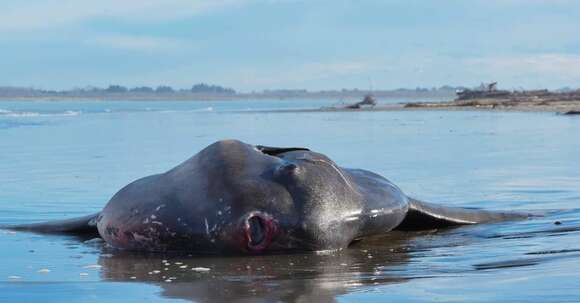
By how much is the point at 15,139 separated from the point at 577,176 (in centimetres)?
1663

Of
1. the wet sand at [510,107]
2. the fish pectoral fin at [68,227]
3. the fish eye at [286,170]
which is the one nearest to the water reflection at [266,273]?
the fish eye at [286,170]

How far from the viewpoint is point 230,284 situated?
628cm

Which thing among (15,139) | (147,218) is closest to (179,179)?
(147,218)

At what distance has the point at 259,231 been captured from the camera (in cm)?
740

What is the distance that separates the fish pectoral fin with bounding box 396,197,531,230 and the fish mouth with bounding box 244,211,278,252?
1787 mm

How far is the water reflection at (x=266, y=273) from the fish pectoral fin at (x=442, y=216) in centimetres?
85

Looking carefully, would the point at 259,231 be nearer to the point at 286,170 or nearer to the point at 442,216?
the point at 286,170

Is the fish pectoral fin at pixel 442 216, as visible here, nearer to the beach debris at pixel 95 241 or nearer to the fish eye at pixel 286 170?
the fish eye at pixel 286 170

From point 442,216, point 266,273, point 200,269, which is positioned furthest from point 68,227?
point 442,216

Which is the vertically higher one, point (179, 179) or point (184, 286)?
point (179, 179)

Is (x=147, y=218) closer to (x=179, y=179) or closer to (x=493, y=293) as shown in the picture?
(x=179, y=179)

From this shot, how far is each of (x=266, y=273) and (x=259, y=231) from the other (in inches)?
28.9

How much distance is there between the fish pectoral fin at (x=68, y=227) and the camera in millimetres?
8902

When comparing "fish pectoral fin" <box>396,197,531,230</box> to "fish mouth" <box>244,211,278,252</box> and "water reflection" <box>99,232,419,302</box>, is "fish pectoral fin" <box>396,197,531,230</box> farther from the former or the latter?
"fish mouth" <box>244,211,278,252</box>
